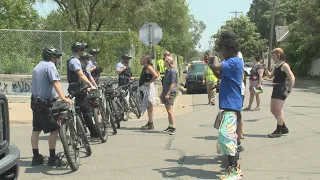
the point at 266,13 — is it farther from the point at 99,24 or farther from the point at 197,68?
the point at 197,68

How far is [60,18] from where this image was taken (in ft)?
80.5

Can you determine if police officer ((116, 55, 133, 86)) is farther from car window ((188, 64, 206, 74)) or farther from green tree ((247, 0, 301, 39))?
green tree ((247, 0, 301, 39))

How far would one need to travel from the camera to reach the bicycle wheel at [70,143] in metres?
5.98

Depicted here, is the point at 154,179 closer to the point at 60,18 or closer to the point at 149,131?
the point at 149,131

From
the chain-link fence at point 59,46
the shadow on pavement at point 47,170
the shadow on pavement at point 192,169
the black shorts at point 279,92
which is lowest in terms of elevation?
the shadow on pavement at point 47,170

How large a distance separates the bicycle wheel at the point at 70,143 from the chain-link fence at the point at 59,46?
28.3 feet

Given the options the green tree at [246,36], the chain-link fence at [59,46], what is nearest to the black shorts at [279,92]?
the chain-link fence at [59,46]

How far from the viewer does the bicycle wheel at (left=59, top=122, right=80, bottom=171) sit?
5.98 metres

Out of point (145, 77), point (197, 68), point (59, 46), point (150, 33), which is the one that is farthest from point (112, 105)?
point (197, 68)

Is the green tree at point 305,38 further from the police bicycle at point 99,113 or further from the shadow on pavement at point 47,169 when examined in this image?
the shadow on pavement at point 47,169

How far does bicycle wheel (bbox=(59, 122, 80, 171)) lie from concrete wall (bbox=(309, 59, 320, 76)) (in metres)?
32.8

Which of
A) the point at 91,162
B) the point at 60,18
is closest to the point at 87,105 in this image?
the point at 91,162

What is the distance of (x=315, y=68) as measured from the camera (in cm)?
3666

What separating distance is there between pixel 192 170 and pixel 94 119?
2530 mm
